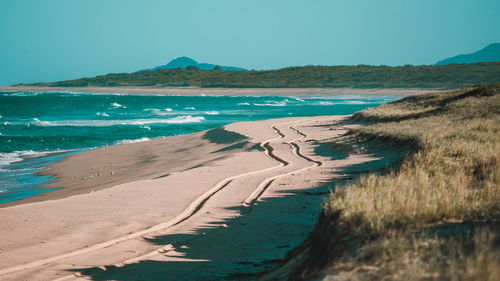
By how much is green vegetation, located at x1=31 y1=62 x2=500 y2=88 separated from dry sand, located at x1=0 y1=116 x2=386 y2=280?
68943mm

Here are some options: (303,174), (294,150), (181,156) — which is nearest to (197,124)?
(181,156)

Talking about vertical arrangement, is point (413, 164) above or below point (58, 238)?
above

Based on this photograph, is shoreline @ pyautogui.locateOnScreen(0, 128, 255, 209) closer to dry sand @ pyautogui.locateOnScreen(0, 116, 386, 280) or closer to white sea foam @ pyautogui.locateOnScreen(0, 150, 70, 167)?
white sea foam @ pyautogui.locateOnScreen(0, 150, 70, 167)

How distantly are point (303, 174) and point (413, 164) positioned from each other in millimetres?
2942

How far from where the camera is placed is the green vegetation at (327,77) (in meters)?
78.6

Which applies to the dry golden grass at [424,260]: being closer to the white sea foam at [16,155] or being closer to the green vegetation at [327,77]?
the white sea foam at [16,155]

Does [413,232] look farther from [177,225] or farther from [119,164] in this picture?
[119,164]

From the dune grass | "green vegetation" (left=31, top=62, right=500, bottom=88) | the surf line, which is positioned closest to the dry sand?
the surf line

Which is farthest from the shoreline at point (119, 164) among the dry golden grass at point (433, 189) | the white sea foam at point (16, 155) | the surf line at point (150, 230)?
the dry golden grass at point (433, 189)

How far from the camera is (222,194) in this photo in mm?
8109

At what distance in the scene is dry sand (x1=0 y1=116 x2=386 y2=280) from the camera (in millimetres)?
4594

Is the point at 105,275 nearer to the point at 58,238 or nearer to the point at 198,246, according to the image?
the point at 198,246

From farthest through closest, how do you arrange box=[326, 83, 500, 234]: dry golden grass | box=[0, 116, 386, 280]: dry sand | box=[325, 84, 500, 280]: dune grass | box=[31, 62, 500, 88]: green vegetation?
box=[31, 62, 500, 88]: green vegetation < box=[0, 116, 386, 280]: dry sand < box=[326, 83, 500, 234]: dry golden grass < box=[325, 84, 500, 280]: dune grass

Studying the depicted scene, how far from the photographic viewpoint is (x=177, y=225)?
6.18 m
